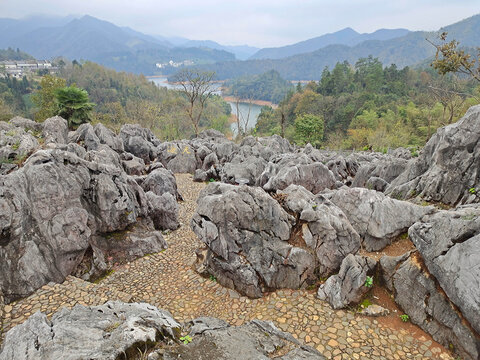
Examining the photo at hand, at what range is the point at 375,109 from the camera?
59188 mm

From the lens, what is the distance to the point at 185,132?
6838 centimetres

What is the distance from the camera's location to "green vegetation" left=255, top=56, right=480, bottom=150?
41.9 metres

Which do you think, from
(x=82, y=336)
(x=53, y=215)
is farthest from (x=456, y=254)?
(x=53, y=215)

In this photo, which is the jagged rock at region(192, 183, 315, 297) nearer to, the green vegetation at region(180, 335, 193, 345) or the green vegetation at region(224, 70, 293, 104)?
the green vegetation at region(180, 335, 193, 345)

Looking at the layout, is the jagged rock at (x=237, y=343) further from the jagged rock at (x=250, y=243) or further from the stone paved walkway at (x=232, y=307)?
the jagged rock at (x=250, y=243)

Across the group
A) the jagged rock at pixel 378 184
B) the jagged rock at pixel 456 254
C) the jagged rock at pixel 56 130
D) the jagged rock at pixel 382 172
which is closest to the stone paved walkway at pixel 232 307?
the jagged rock at pixel 456 254

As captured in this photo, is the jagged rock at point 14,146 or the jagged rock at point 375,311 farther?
the jagged rock at point 14,146

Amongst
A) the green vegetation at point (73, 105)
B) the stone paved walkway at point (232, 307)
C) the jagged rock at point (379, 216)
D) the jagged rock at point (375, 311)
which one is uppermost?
the green vegetation at point (73, 105)

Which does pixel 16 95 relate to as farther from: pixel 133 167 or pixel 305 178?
pixel 305 178

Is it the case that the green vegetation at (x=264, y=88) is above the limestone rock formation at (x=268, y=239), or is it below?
above

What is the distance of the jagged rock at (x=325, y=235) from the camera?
303 inches

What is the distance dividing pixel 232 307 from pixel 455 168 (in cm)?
966

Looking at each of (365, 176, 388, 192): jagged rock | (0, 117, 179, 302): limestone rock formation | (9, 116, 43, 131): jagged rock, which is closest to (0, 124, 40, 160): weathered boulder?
(9, 116, 43, 131): jagged rock

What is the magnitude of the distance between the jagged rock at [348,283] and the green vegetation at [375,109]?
841 inches
